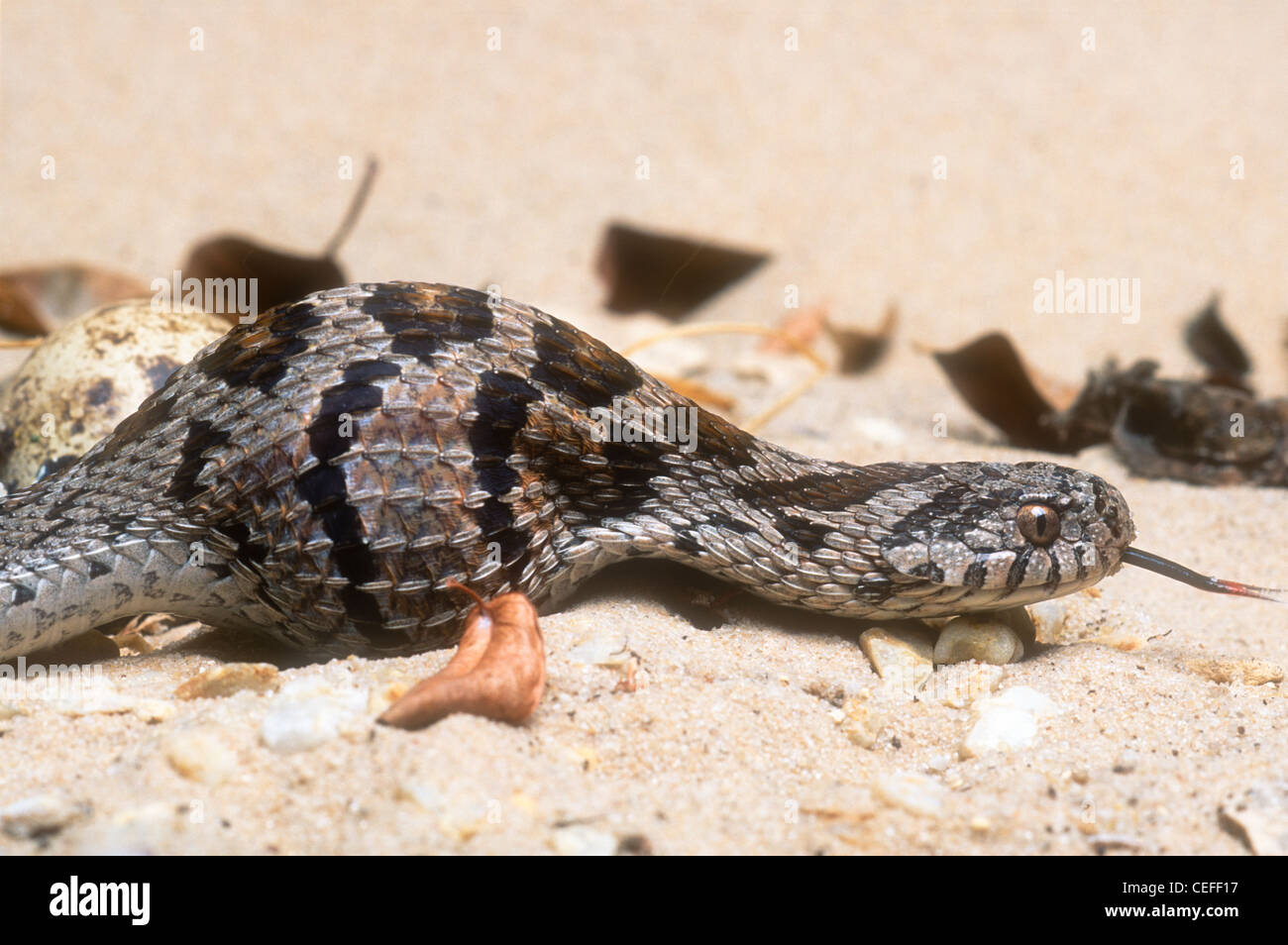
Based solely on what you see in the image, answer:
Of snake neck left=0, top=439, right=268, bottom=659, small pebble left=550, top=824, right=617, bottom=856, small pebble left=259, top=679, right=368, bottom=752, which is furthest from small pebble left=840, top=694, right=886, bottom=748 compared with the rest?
snake neck left=0, top=439, right=268, bottom=659

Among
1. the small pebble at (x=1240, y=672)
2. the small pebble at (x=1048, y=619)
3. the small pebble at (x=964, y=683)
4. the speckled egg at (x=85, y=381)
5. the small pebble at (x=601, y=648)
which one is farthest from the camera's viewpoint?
the speckled egg at (x=85, y=381)

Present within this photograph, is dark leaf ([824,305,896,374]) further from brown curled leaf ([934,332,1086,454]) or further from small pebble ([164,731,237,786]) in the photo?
small pebble ([164,731,237,786])

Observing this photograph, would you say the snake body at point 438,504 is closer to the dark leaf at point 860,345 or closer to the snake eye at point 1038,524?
the snake eye at point 1038,524

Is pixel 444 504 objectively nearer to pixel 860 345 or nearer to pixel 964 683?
pixel 964 683

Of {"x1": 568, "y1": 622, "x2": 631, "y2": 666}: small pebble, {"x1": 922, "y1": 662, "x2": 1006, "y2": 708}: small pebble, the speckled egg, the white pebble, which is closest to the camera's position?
the white pebble

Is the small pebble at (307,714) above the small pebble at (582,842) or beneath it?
above

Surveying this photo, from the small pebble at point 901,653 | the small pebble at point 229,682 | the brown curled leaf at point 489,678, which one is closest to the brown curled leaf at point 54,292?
the small pebble at point 229,682

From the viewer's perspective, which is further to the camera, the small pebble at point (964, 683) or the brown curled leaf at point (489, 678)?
the small pebble at point (964, 683)
